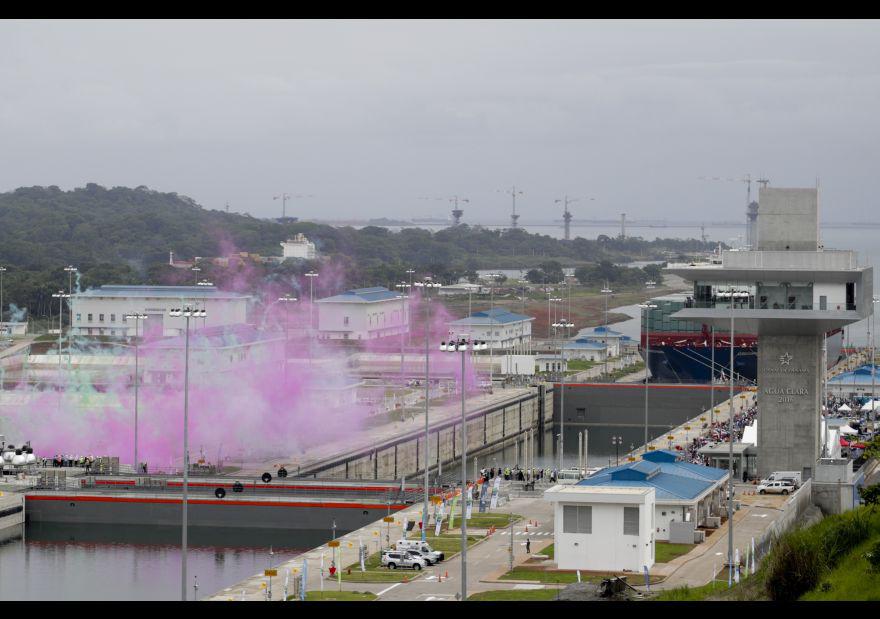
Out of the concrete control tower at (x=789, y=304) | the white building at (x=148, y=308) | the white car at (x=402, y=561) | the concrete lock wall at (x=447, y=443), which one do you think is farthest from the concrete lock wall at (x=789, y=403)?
the white building at (x=148, y=308)

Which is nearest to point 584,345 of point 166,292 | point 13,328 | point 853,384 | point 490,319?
point 490,319

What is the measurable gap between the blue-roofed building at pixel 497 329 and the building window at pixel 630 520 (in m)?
88.8

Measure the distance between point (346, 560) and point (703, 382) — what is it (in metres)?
86.7

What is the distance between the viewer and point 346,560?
4231cm

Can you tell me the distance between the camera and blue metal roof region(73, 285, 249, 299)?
11681 cm

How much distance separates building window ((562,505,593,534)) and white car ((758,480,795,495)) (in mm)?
16490

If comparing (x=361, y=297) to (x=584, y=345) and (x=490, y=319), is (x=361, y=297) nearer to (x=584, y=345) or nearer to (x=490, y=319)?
(x=490, y=319)

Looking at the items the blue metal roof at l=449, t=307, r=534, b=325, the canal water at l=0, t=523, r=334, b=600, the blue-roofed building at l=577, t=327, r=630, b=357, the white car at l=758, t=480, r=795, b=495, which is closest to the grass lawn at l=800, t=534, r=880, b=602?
the canal water at l=0, t=523, r=334, b=600

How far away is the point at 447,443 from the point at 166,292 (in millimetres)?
40691

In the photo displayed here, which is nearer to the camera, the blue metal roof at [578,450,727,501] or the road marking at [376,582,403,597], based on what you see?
the road marking at [376,582,403,597]

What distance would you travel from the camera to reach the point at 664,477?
4638cm

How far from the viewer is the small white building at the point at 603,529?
3912 centimetres

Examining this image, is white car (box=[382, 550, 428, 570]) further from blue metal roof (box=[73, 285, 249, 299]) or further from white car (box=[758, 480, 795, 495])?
blue metal roof (box=[73, 285, 249, 299])

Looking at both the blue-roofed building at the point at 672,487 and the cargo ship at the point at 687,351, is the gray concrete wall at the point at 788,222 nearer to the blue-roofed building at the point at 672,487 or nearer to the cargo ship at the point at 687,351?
the blue-roofed building at the point at 672,487
